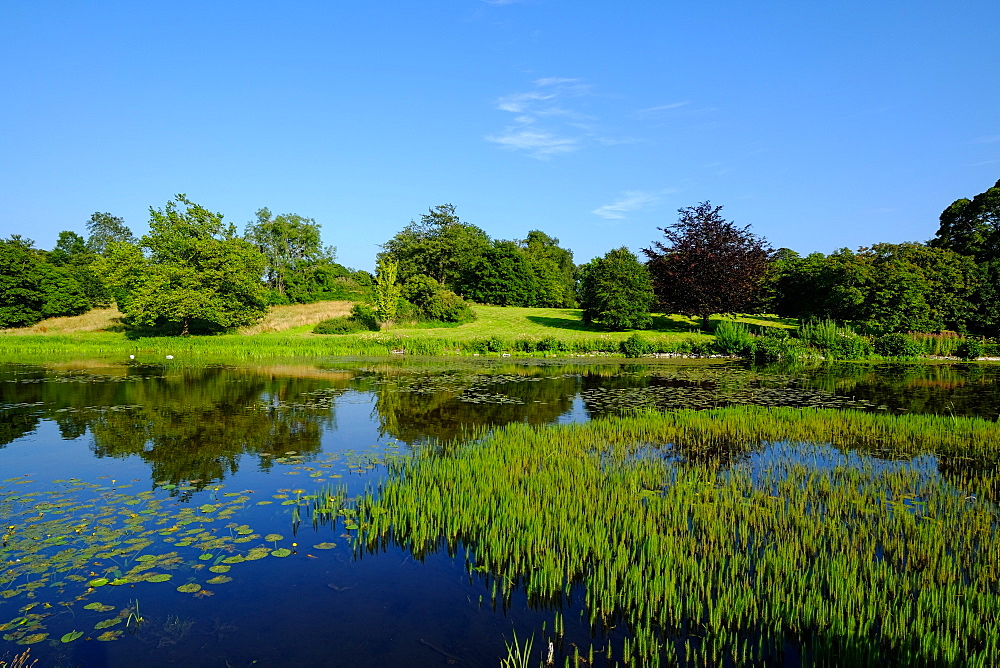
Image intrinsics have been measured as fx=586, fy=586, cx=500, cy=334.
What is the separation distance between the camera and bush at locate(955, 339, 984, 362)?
32781 millimetres

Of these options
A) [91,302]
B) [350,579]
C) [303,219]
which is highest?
[303,219]

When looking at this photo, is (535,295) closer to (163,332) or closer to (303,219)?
(303,219)

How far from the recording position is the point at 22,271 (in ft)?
176

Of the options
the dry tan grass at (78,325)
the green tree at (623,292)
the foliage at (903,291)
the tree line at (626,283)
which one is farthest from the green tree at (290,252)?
the foliage at (903,291)

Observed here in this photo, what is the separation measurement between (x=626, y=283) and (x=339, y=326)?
2219 cm

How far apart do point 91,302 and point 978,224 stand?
84.7 m

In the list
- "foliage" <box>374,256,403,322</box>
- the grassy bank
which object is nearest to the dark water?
the grassy bank

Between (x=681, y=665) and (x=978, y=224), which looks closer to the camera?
(x=681, y=665)

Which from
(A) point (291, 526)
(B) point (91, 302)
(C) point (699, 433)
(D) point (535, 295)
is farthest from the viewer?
(D) point (535, 295)

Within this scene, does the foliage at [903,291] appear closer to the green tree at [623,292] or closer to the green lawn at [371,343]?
the green lawn at [371,343]

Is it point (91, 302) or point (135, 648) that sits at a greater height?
point (91, 302)

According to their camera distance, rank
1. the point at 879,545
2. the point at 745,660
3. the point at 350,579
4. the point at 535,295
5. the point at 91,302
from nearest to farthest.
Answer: the point at 745,660 < the point at 350,579 < the point at 879,545 < the point at 91,302 < the point at 535,295

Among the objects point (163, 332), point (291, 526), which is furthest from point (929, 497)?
point (163, 332)

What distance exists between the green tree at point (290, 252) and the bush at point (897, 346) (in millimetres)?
54537
